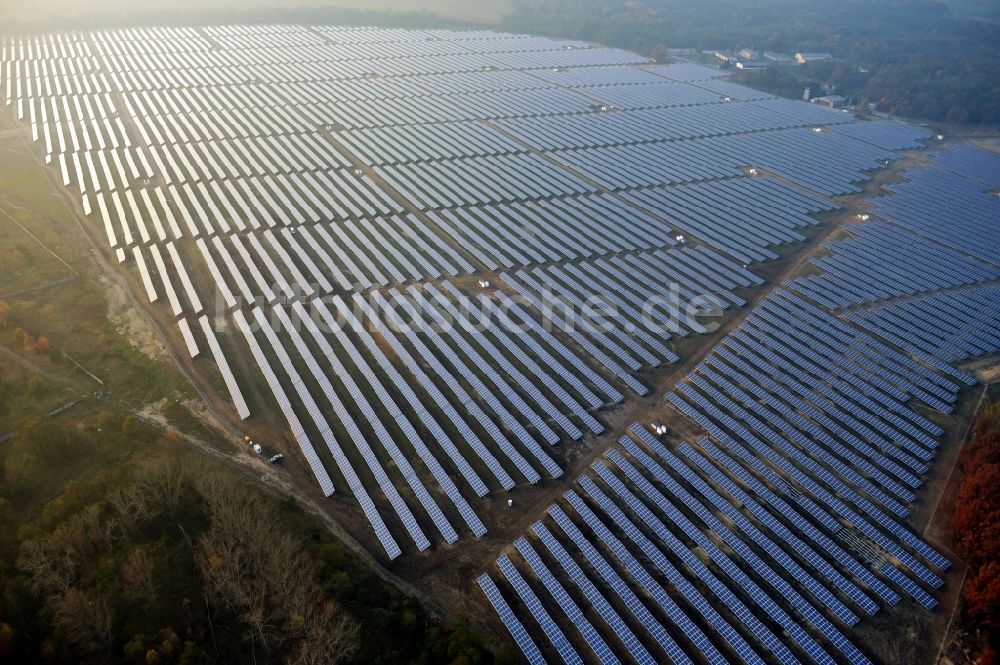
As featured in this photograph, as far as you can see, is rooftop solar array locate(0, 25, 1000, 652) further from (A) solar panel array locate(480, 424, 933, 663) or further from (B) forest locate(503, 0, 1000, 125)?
(B) forest locate(503, 0, 1000, 125)

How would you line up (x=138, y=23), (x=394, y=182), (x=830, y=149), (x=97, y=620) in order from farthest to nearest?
(x=138, y=23)
(x=830, y=149)
(x=394, y=182)
(x=97, y=620)

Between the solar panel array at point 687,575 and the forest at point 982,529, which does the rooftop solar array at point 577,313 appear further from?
the forest at point 982,529

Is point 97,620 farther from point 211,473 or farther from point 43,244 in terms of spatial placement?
point 43,244

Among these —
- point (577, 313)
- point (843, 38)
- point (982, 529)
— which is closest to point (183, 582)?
point (577, 313)

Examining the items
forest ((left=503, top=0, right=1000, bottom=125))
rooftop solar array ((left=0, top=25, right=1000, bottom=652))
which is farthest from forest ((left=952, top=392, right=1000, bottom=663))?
forest ((left=503, top=0, right=1000, bottom=125))

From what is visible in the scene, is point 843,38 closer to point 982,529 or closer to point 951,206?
point 951,206

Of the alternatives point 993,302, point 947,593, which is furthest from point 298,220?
point 993,302
